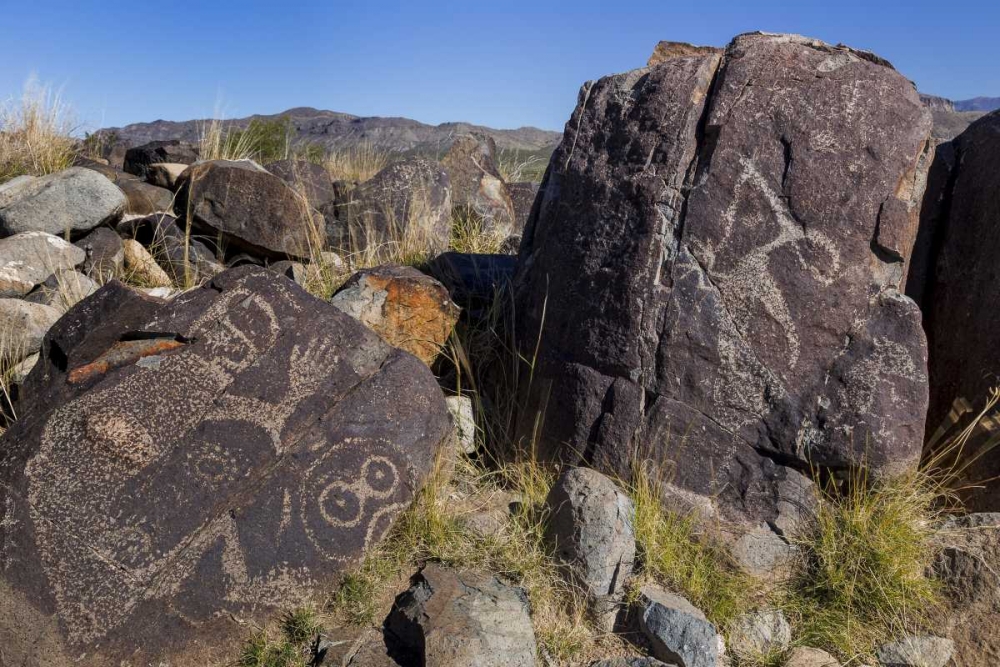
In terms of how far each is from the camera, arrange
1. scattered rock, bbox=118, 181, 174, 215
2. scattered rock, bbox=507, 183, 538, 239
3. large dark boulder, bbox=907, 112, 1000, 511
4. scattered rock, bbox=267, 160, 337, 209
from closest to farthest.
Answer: large dark boulder, bbox=907, 112, 1000, 511 < scattered rock, bbox=118, 181, 174, 215 < scattered rock, bbox=267, 160, 337, 209 < scattered rock, bbox=507, 183, 538, 239

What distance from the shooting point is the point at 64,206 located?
5.20m

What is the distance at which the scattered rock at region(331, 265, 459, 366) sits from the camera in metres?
3.93

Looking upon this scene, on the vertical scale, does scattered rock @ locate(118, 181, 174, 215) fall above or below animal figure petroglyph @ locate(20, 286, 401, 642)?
above

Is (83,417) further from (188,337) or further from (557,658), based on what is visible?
(557,658)

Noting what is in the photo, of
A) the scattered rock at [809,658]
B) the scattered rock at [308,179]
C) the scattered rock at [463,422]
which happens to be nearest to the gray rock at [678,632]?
the scattered rock at [809,658]

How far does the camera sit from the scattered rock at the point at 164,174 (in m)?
6.31

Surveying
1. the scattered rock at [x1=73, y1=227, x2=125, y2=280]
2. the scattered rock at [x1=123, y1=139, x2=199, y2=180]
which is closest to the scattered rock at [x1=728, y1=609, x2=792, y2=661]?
the scattered rock at [x1=73, y1=227, x2=125, y2=280]

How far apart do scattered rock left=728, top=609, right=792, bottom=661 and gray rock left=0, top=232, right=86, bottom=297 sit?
413cm

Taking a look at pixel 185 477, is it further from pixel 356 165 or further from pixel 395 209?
pixel 356 165

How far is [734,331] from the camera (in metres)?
3.07

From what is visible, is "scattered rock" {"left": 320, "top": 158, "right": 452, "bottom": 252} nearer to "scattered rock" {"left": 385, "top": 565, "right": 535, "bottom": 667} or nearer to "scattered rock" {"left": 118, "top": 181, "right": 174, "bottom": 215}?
"scattered rock" {"left": 118, "top": 181, "right": 174, "bottom": 215}

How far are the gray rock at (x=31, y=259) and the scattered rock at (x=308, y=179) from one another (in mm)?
1568

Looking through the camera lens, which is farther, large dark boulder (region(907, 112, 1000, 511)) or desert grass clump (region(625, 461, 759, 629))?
large dark boulder (region(907, 112, 1000, 511))

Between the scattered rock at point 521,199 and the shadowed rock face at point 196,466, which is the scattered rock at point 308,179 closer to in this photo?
the scattered rock at point 521,199
